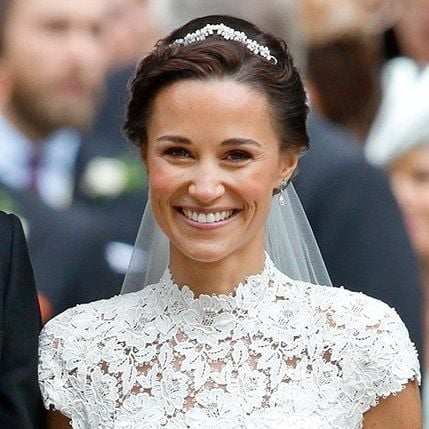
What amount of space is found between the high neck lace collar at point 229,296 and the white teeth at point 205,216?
11.6 inches

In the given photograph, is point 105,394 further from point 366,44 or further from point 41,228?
point 366,44

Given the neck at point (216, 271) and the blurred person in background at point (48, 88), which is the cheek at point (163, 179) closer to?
the neck at point (216, 271)

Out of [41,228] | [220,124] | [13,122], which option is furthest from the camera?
[13,122]

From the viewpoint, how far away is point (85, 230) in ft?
27.2

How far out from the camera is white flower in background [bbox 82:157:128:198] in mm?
9352

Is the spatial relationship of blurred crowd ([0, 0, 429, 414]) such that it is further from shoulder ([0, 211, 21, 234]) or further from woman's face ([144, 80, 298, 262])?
woman's face ([144, 80, 298, 262])

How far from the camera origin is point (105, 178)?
9.42 meters

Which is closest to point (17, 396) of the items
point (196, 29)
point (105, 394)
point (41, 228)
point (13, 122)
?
point (105, 394)

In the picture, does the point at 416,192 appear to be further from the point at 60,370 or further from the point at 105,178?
the point at 60,370

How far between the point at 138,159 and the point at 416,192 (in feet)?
5.81

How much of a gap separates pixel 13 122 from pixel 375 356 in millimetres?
3434

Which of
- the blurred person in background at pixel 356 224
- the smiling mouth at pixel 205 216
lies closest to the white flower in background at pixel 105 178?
the blurred person in background at pixel 356 224

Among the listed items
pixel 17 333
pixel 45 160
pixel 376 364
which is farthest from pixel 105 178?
pixel 376 364

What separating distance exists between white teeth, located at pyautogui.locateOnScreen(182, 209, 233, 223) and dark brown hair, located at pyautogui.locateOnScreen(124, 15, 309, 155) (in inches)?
12.0
